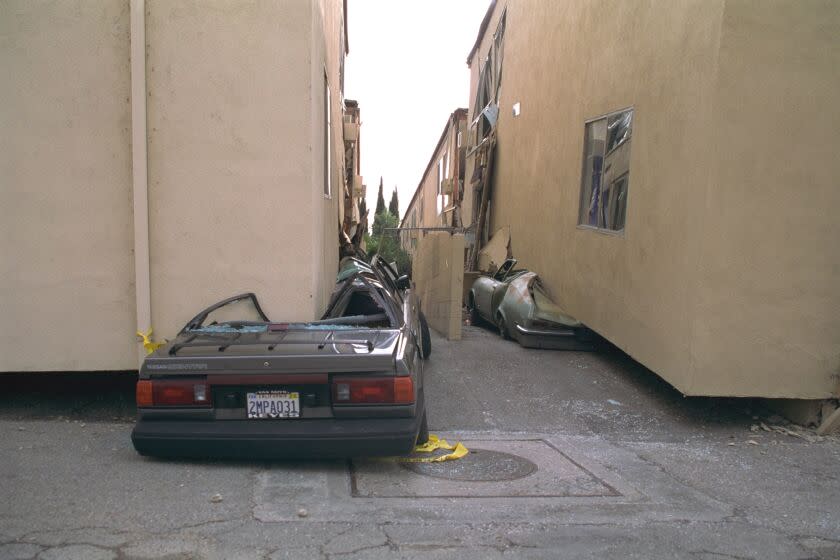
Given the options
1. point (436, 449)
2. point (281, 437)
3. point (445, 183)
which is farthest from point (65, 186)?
point (445, 183)

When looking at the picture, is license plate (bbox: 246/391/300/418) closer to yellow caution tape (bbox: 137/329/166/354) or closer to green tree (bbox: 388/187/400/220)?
yellow caution tape (bbox: 137/329/166/354)

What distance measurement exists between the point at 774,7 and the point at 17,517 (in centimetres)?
581

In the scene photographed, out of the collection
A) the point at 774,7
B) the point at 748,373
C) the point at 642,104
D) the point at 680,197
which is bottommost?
the point at 748,373

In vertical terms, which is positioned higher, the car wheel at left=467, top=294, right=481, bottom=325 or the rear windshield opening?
the rear windshield opening

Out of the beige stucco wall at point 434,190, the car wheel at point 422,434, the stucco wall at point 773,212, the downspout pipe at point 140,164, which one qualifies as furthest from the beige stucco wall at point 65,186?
the beige stucco wall at point 434,190

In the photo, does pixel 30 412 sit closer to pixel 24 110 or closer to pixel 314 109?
pixel 24 110

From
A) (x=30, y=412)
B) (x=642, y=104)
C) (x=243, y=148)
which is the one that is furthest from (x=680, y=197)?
(x=30, y=412)

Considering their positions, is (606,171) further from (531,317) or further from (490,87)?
(490,87)

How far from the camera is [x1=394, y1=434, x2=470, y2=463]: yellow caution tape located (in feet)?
15.7

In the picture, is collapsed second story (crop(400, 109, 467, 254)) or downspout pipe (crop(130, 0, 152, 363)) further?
collapsed second story (crop(400, 109, 467, 254))

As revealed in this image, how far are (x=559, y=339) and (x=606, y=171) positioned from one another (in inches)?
78.5

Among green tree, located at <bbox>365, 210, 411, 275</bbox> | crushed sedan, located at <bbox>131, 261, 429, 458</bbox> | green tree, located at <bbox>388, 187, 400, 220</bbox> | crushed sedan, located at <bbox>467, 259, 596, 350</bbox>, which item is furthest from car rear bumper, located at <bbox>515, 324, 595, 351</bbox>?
green tree, located at <bbox>388, 187, 400, 220</bbox>

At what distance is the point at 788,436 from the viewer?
221 inches

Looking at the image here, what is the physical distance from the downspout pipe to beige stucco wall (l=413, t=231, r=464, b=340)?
179 inches
